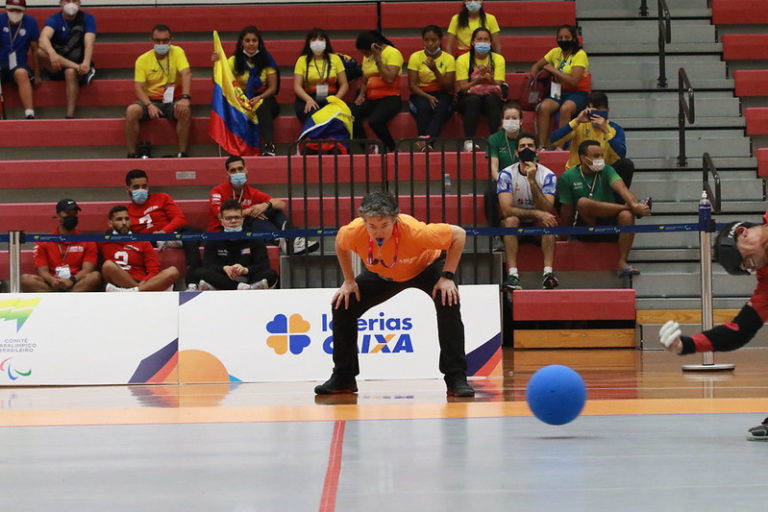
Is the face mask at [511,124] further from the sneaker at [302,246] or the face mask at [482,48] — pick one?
the sneaker at [302,246]

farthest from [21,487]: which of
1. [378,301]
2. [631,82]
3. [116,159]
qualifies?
[631,82]

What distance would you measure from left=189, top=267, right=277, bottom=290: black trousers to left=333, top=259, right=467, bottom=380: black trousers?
3.16 metres

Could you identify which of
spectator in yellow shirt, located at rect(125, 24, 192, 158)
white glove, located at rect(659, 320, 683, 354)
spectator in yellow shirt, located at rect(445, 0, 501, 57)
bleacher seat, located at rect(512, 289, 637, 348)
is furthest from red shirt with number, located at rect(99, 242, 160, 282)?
white glove, located at rect(659, 320, 683, 354)

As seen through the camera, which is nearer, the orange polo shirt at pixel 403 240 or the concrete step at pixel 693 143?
the orange polo shirt at pixel 403 240

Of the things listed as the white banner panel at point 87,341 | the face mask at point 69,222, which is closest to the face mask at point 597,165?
the white banner panel at point 87,341

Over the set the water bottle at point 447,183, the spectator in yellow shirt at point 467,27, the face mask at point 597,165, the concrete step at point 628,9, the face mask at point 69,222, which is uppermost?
the concrete step at point 628,9

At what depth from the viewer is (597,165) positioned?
40.4 ft

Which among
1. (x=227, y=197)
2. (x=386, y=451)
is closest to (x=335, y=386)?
(x=386, y=451)

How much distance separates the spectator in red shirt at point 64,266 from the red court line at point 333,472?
6119mm

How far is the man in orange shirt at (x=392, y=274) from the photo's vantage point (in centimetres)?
779

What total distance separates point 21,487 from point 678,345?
124 inches

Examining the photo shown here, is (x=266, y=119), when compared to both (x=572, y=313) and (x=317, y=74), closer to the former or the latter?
(x=317, y=74)

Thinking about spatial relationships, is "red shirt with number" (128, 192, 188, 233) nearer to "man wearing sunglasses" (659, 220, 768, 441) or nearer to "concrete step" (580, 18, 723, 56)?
"concrete step" (580, 18, 723, 56)

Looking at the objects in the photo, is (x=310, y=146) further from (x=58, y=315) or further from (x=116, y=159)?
(x=58, y=315)
